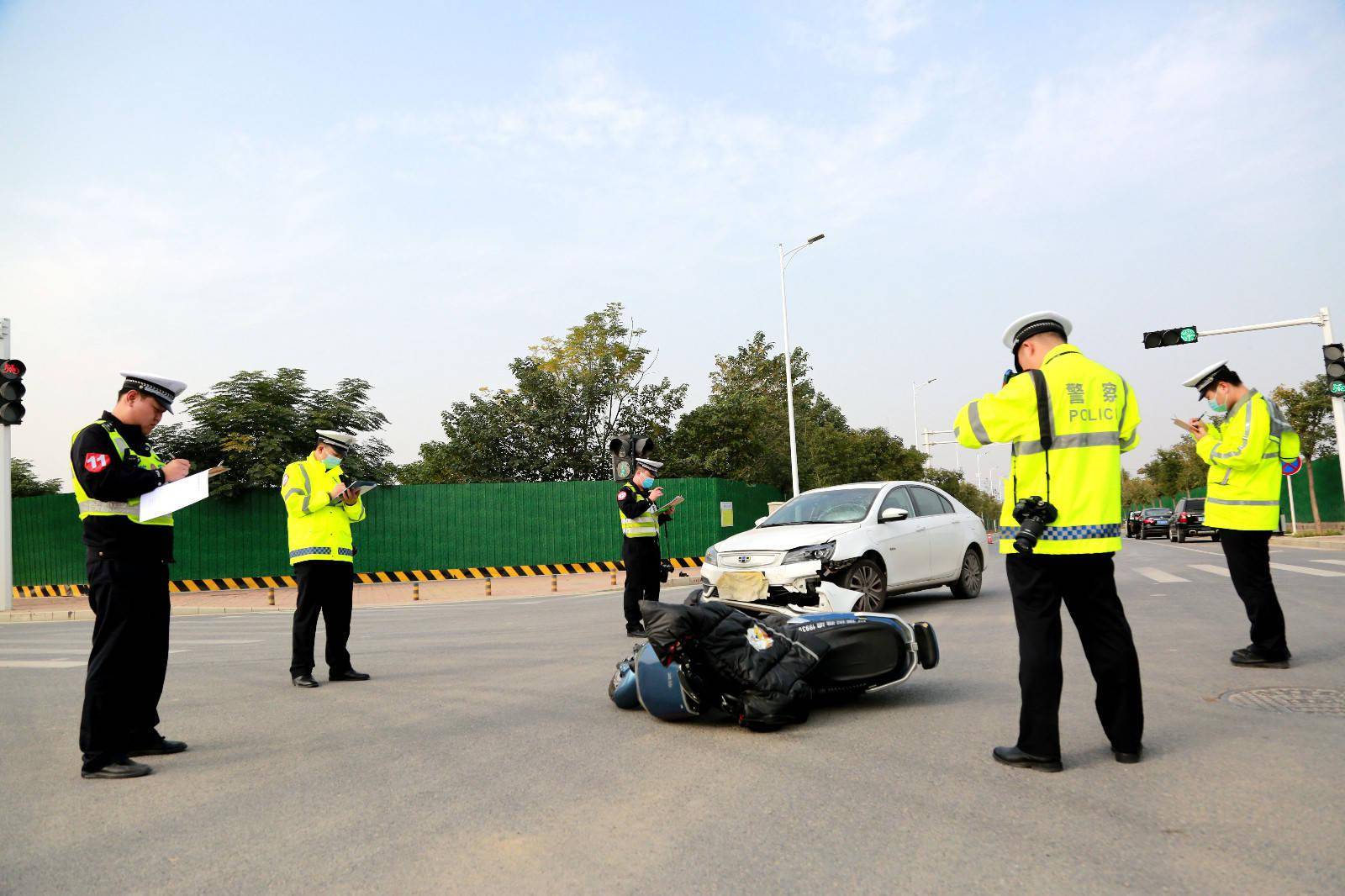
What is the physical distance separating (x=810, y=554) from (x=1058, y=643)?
5.30m

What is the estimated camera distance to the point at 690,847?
338 cm

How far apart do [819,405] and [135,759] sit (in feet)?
202

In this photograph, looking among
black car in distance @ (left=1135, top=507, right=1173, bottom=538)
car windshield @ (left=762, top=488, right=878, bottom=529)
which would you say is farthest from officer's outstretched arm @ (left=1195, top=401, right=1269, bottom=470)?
black car in distance @ (left=1135, top=507, right=1173, bottom=538)

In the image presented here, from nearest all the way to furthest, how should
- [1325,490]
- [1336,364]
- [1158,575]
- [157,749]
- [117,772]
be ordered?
[117,772], [157,749], [1158,575], [1336,364], [1325,490]

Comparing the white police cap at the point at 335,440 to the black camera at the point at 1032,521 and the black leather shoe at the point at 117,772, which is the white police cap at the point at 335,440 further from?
the black camera at the point at 1032,521

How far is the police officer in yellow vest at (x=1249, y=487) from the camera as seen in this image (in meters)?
6.46

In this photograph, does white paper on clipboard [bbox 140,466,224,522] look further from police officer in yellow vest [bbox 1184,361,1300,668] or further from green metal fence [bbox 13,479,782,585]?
green metal fence [bbox 13,479,782,585]

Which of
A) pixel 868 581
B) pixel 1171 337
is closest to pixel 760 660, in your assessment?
pixel 868 581

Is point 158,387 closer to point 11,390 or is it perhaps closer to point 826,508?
point 826,508

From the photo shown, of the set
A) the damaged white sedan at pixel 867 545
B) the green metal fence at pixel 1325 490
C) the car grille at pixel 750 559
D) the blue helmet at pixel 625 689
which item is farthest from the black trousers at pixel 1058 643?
the green metal fence at pixel 1325 490

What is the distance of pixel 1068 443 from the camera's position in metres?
4.24

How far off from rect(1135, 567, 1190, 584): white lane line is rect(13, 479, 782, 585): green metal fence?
40.1 ft

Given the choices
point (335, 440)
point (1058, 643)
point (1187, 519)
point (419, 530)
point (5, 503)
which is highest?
point (5, 503)

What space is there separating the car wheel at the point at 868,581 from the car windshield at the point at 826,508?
1.90 feet
